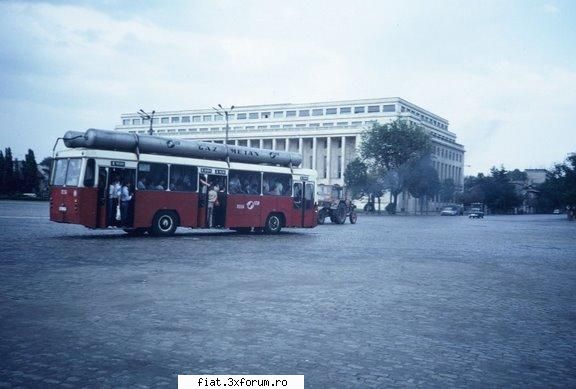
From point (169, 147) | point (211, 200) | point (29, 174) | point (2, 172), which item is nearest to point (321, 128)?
point (29, 174)

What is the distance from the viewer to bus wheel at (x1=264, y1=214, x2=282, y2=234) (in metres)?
24.0

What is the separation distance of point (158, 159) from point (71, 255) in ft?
23.6

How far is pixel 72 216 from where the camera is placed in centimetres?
1766

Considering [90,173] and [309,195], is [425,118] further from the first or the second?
[90,173]

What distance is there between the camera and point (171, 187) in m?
20.0

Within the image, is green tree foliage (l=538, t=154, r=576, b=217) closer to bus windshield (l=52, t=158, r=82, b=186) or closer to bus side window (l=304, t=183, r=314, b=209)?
bus side window (l=304, t=183, r=314, b=209)

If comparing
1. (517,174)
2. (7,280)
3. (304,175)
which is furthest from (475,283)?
(517,174)

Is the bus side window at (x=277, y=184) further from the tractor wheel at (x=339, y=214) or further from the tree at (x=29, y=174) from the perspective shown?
the tree at (x=29, y=174)

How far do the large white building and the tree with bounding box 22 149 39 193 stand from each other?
145 feet

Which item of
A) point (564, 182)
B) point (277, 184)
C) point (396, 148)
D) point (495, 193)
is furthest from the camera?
point (495, 193)

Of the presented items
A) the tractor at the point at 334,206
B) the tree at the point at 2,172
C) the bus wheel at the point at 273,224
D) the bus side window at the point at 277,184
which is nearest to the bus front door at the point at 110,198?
the bus side window at the point at 277,184

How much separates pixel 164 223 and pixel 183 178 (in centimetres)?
177

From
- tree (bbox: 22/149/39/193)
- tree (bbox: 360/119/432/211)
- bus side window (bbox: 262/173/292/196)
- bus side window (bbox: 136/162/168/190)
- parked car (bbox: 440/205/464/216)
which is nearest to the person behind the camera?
bus side window (bbox: 136/162/168/190)

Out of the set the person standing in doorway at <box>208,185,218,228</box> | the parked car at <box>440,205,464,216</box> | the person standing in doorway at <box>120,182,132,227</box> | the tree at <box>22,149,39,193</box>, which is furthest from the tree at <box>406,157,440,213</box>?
the person standing in doorway at <box>120,182,132,227</box>
